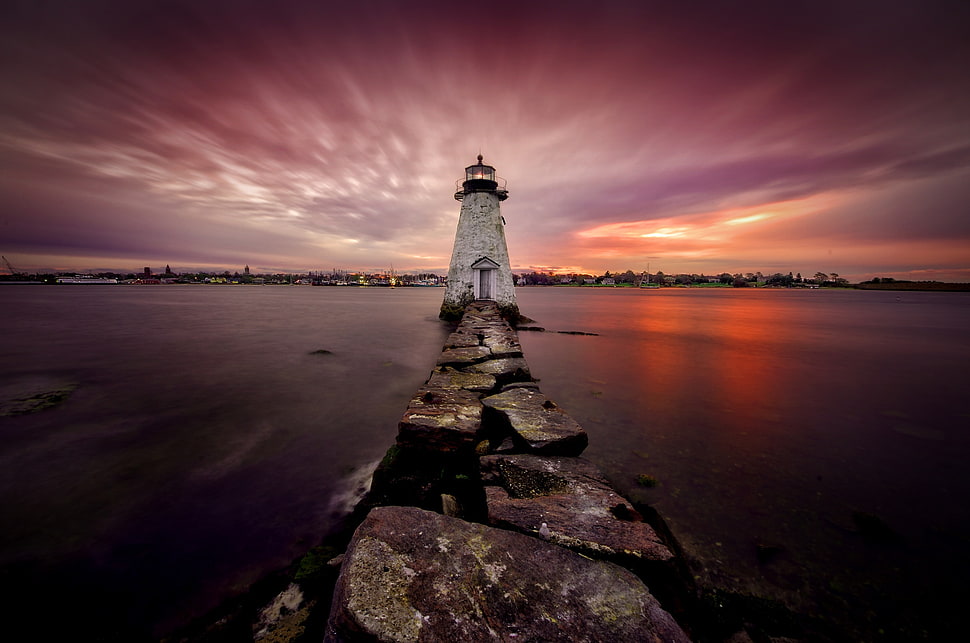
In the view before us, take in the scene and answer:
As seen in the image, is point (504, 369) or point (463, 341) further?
point (463, 341)

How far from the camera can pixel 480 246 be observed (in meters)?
17.3

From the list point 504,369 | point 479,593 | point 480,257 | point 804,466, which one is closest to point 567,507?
point 479,593

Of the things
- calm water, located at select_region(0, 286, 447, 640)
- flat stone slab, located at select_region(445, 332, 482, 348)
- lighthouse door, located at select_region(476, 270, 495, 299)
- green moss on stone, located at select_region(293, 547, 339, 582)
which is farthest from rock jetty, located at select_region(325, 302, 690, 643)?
lighthouse door, located at select_region(476, 270, 495, 299)

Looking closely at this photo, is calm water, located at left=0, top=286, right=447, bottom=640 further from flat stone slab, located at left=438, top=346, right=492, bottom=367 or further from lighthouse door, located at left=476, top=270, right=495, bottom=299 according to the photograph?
lighthouse door, located at left=476, top=270, right=495, bottom=299

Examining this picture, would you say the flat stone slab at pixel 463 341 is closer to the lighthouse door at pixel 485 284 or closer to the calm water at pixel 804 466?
the calm water at pixel 804 466

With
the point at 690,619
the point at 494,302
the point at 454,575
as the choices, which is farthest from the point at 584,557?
the point at 494,302

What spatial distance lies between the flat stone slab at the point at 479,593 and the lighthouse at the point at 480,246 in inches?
638

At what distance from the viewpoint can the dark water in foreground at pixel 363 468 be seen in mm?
3062

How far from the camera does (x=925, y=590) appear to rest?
3.05 meters

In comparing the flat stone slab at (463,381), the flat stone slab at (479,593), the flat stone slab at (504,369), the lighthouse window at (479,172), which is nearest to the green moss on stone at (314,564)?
the flat stone slab at (479,593)

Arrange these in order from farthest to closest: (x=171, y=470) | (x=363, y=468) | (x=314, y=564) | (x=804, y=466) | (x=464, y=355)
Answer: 1. (x=464, y=355)
2. (x=804, y=466)
3. (x=363, y=468)
4. (x=171, y=470)
5. (x=314, y=564)

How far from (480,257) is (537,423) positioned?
1470 cm

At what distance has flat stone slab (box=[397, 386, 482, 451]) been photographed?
321 centimetres

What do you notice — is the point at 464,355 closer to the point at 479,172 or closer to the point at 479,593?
the point at 479,593
